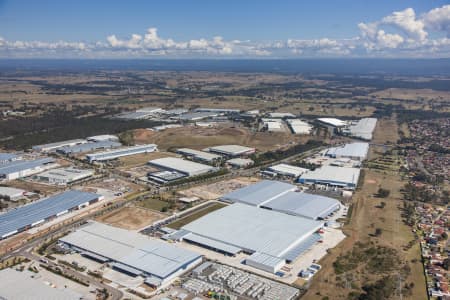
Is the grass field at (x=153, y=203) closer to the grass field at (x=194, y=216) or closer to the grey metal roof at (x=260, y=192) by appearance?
the grass field at (x=194, y=216)

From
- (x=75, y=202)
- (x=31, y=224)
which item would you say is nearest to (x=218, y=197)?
(x=75, y=202)

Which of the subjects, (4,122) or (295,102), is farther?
(295,102)

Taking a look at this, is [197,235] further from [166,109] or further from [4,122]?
[166,109]

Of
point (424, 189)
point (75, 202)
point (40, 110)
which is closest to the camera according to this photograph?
point (75, 202)

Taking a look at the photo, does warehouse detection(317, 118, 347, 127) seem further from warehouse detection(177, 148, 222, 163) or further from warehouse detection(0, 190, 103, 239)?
warehouse detection(0, 190, 103, 239)

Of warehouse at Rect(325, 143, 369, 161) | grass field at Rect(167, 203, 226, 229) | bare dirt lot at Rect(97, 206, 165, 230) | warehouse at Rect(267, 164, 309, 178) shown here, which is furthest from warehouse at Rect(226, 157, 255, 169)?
bare dirt lot at Rect(97, 206, 165, 230)

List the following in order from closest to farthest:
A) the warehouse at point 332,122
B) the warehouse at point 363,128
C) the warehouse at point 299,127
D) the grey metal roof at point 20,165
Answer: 1. the grey metal roof at point 20,165
2. the warehouse at point 363,128
3. the warehouse at point 299,127
4. the warehouse at point 332,122

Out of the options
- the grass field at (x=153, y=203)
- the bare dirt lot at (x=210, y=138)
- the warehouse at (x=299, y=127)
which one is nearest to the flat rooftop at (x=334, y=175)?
the bare dirt lot at (x=210, y=138)
